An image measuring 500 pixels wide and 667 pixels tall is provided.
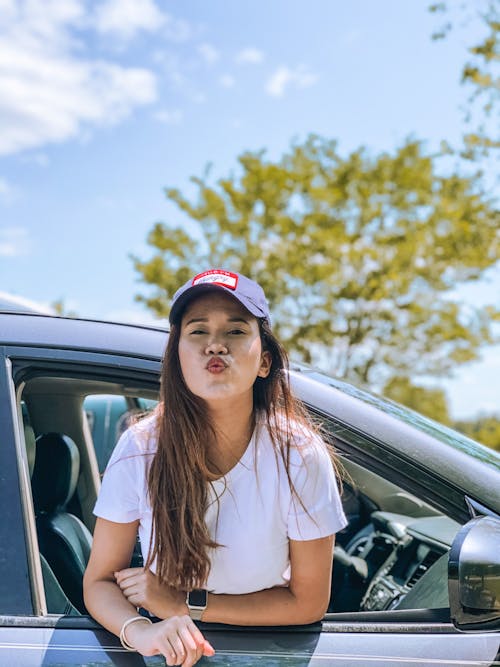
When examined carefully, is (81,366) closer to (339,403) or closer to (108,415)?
(339,403)

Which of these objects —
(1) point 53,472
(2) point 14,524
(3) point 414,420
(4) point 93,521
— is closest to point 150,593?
(2) point 14,524

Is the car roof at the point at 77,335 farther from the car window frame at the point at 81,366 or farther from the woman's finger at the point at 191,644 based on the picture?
the woman's finger at the point at 191,644

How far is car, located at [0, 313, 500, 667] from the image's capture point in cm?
143

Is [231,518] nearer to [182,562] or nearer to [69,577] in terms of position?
[182,562]

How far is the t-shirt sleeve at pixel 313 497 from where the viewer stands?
1.52 m

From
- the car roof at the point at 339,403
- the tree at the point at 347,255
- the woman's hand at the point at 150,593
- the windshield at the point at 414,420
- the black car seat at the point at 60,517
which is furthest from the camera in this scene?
the tree at the point at 347,255

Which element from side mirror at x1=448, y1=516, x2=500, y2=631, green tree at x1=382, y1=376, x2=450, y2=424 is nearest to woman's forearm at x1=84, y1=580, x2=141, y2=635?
side mirror at x1=448, y1=516, x2=500, y2=631

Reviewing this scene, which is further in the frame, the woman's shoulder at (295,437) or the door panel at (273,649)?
the woman's shoulder at (295,437)

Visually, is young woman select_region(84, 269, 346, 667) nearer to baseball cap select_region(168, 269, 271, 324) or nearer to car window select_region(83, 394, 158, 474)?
baseball cap select_region(168, 269, 271, 324)

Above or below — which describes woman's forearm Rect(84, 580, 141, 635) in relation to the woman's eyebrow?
below

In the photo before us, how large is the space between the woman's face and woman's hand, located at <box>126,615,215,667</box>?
457 mm

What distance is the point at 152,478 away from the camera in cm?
154

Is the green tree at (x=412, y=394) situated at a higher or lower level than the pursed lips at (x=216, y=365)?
lower

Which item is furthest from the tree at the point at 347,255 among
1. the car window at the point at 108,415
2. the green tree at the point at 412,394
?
the car window at the point at 108,415
